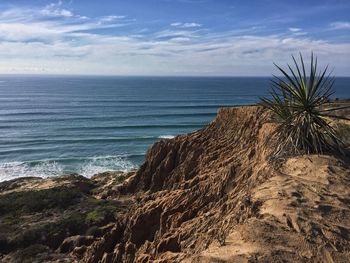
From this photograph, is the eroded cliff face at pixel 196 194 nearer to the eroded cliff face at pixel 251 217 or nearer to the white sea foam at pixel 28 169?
the eroded cliff face at pixel 251 217

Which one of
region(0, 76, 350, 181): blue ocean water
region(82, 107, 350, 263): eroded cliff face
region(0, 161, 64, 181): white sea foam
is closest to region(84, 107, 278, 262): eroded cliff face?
region(82, 107, 350, 263): eroded cliff face

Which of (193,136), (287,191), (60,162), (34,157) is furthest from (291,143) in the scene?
(34,157)

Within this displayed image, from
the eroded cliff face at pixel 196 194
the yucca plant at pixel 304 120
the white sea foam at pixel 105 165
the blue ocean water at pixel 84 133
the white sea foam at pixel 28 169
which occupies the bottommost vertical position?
the white sea foam at pixel 28 169

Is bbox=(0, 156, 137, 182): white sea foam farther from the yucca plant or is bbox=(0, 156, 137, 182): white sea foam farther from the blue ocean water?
the yucca plant

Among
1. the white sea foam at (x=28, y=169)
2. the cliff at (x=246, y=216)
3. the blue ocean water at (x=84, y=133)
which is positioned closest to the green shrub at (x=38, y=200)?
the cliff at (x=246, y=216)

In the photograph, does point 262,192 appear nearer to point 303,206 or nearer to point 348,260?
point 303,206

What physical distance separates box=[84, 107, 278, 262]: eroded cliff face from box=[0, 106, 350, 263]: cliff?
36 millimetres

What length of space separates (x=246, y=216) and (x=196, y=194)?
163 inches

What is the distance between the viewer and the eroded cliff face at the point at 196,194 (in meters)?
9.55

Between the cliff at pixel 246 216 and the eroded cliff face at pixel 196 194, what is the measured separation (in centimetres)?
4

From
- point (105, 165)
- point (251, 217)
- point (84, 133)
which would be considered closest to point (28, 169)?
point (105, 165)

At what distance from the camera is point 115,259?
498 inches

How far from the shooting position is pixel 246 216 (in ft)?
28.2

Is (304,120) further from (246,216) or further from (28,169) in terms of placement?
(28,169)
